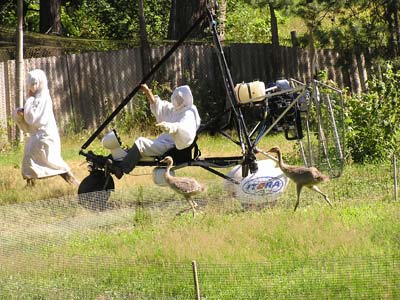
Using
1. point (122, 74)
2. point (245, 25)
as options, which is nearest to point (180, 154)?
point (122, 74)

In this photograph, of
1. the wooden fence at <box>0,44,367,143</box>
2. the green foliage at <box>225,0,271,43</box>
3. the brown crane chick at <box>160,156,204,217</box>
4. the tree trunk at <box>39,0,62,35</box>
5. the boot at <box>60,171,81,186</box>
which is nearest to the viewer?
the brown crane chick at <box>160,156,204,217</box>

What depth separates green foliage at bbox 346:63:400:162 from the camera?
51.3 feet

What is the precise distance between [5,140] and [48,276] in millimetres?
10113

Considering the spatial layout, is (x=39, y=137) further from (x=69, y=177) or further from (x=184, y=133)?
(x=184, y=133)

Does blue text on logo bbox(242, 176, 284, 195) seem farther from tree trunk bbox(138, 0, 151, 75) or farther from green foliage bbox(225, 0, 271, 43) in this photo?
green foliage bbox(225, 0, 271, 43)

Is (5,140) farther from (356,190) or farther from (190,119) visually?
(356,190)

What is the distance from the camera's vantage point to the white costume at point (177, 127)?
13023mm

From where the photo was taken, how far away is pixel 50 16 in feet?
90.3

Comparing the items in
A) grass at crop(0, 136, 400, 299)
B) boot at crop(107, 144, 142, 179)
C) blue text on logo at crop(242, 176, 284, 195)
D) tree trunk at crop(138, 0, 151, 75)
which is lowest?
grass at crop(0, 136, 400, 299)

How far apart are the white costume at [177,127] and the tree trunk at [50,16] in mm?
14204

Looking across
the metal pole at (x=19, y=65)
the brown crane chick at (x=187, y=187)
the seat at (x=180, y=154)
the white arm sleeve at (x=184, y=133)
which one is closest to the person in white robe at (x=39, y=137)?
the seat at (x=180, y=154)

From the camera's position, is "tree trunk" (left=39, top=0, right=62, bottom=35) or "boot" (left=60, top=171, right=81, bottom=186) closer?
"boot" (left=60, top=171, right=81, bottom=186)

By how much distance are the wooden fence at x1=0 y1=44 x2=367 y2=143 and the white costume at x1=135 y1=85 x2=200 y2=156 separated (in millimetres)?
6605

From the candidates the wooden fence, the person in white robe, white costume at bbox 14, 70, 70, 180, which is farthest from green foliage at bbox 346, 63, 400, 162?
the wooden fence
